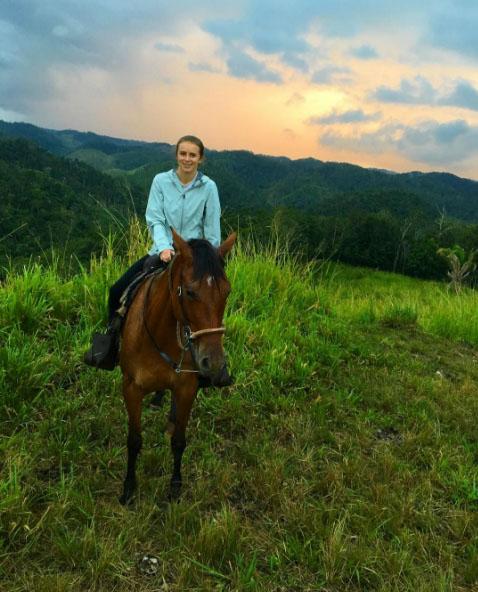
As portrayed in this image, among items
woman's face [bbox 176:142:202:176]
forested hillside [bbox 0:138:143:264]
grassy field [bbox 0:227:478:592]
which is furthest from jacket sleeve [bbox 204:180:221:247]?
forested hillside [bbox 0:138:143:264]

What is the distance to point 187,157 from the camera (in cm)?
384

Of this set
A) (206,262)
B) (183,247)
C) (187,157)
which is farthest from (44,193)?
(206,262)

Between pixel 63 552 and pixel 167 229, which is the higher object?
pixel 167 229

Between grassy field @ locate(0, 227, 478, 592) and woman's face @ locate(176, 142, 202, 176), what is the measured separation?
8.27ft

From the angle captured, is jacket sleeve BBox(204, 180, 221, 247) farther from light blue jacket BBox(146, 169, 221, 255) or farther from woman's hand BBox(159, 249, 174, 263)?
woman's hand BBox(159, 249, 174, 263)

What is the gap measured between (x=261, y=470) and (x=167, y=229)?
238 centimetres

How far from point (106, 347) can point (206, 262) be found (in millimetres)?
1624

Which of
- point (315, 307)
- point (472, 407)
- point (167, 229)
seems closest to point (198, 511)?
point (167, 229)

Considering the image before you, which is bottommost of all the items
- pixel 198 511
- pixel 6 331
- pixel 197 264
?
pixel 198 511

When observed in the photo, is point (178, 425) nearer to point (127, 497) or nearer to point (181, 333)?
point (127, 497)

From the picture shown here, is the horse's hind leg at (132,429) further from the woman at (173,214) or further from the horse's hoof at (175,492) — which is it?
the woman at (173,214)

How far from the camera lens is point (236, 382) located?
514 centimetres

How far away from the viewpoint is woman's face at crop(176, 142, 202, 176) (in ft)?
12.6

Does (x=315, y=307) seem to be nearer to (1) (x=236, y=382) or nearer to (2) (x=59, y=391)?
(1) (x=236, y=382)
